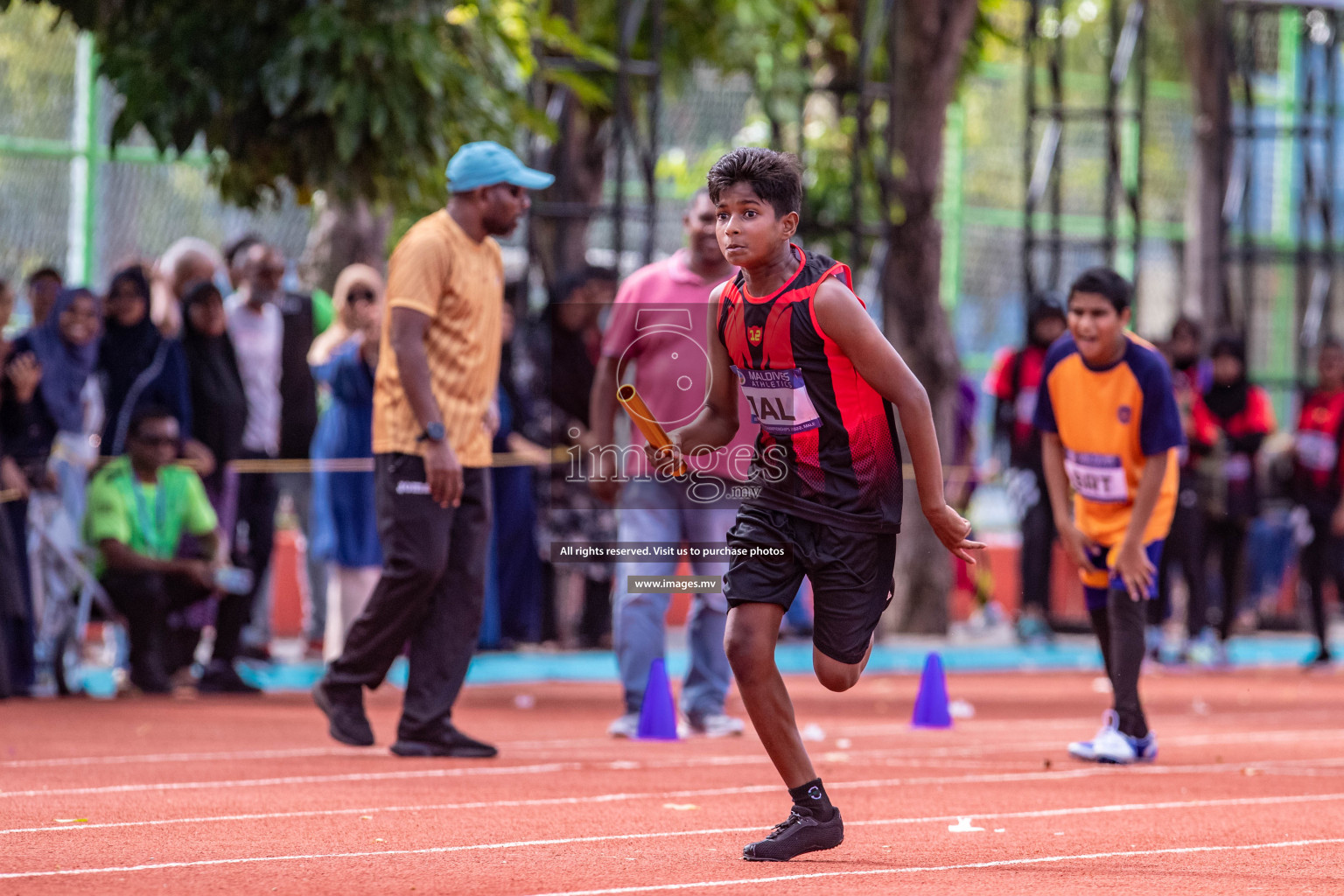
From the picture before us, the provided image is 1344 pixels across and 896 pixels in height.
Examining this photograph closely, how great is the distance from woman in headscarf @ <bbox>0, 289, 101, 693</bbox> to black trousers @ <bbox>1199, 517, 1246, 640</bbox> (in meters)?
7.93

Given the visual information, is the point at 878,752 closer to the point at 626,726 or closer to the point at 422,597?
the point at 626,726

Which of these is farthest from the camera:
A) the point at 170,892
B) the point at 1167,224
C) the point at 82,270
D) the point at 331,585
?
the point at 1167,224

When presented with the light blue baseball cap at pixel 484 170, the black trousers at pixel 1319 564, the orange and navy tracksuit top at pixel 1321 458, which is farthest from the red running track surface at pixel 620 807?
the orange and navy tracksuit top at pixel 1321 458

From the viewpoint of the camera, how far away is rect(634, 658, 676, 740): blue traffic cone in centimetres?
859

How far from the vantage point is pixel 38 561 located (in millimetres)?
10531

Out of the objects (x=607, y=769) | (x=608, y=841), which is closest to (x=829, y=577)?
(x=608, y=841)

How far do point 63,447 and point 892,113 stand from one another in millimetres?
6670

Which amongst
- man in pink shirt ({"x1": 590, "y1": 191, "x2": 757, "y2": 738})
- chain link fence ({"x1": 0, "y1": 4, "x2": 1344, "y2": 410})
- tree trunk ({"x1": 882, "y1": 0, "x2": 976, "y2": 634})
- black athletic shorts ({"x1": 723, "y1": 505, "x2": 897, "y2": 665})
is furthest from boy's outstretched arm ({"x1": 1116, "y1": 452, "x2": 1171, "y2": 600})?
tree trunk ({"x1": 882, "y1": 0, "x2": 976, "y2": 634})

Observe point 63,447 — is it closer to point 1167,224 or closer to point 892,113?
point 892,113

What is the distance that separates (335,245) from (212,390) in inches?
172

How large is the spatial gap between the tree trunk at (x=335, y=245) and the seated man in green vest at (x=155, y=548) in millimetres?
4734

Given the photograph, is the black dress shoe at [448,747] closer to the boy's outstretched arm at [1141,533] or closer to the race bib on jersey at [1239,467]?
the boy's outstretched arm at [1141,533]

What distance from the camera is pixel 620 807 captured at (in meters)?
6.64

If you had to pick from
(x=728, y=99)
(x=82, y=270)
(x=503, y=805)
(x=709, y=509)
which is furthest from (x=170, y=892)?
(x=728, y=99)
